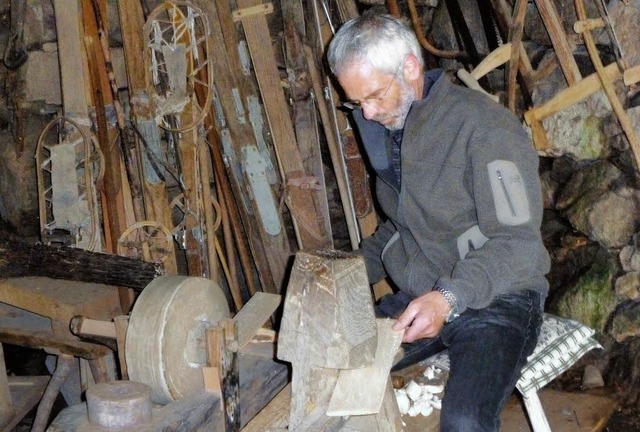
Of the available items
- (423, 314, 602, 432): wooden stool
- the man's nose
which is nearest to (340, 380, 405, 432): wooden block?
(423, 314, 602, 432): wooden stool

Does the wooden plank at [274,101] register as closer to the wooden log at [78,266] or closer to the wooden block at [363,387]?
the wooden log at [78,266]

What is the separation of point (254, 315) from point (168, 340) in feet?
1.40

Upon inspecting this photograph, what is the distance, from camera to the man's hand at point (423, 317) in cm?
230

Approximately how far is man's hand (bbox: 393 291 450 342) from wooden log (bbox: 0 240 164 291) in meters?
1.75

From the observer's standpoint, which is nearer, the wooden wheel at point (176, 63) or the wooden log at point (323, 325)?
the wooden log at point (323, 325)

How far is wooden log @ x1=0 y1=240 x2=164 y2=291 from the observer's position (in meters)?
3.67

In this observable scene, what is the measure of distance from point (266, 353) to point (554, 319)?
1120 mm

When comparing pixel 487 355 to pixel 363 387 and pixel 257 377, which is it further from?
pixel 257 377

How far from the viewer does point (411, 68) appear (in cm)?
281

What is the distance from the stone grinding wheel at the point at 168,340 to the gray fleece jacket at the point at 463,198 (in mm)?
821

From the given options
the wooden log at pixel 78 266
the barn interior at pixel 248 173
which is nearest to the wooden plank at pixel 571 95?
the barn interior at pixel 248 173

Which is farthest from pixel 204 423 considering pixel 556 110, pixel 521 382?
pixel 556 110

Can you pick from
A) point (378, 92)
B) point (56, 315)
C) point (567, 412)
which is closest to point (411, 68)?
point (378, 92)

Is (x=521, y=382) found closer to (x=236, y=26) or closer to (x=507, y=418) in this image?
(x=507, y=418)
